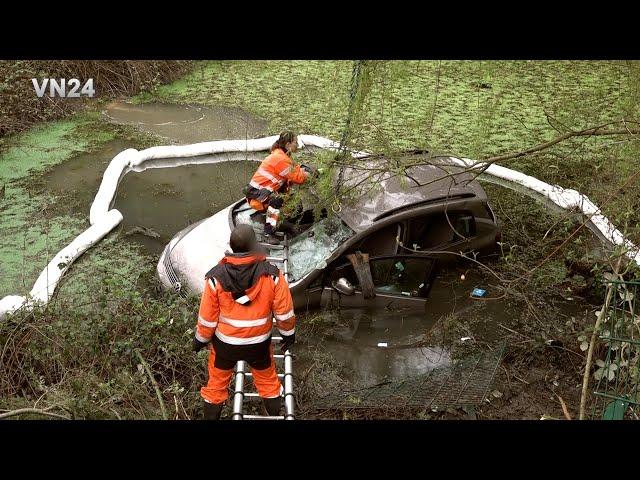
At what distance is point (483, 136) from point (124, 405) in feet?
24.8

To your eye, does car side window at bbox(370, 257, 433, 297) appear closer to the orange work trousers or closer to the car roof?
the car roof

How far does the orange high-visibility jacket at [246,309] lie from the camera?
518 cm

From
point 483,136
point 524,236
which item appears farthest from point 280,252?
point 483,136

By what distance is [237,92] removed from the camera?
1434cm

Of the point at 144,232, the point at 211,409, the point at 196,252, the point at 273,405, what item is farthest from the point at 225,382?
the point at 144,232

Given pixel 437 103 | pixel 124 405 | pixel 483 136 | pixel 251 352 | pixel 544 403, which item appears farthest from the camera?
pixel 437 103

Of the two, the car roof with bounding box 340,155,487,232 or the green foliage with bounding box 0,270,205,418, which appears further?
the car roof with bounding box 340,155,487,232

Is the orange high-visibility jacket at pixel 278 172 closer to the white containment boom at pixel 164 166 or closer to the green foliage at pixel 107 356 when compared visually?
the white containment boom at pixel 164 166

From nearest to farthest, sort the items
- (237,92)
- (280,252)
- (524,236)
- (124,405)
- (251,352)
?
(251,352) < (124,405) < (280,252) < (524,236) < (237,92)

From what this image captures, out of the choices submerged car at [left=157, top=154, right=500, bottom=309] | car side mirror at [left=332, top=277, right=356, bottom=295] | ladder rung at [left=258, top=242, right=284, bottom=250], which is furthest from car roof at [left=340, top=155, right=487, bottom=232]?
ladder rung at [left=258, top=242, right=284, bottom=250]

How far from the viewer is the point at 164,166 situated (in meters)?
11.5

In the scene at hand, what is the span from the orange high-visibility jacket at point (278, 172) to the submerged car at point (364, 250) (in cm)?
45

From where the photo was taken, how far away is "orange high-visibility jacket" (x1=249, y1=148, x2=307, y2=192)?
25.6 ft

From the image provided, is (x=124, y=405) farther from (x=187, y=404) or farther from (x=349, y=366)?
(x=349, y=366)
